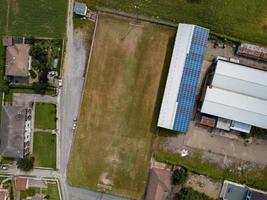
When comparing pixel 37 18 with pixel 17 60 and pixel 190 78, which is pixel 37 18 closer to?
pixel 17 60

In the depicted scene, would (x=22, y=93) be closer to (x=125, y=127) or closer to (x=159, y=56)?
(x=125, y=127)

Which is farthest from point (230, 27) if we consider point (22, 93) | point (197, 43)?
point (22, 93)

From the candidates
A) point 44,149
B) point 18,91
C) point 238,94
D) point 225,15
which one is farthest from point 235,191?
point 18,91

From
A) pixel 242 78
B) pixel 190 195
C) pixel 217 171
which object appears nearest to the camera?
pixel 242 78

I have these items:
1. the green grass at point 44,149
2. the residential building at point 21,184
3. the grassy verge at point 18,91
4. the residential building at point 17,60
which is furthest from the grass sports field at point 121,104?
the residential building at point 17,60

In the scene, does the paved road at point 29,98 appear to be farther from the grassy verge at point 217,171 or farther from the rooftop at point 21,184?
the grassy verge at point 217,171

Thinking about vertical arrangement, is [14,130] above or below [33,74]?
below
